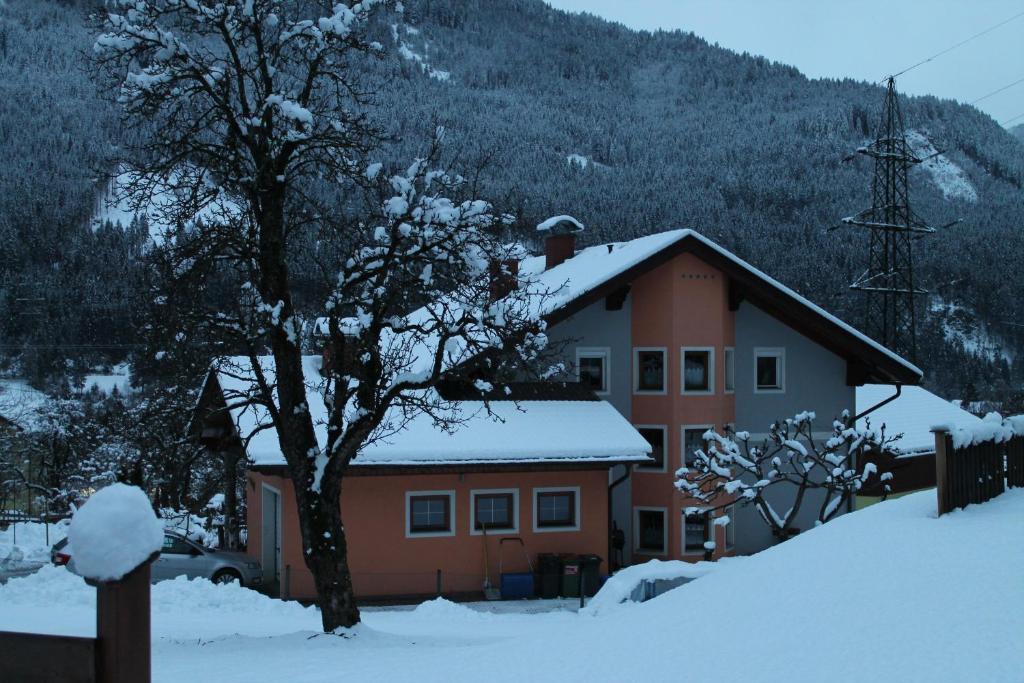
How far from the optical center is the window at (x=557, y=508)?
21656 millimetres

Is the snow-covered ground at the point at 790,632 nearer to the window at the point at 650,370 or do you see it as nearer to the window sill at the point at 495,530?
the window sill at the point at 495,530

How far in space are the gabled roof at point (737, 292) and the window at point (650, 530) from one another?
5358 mm

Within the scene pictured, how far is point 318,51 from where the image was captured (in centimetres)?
1184

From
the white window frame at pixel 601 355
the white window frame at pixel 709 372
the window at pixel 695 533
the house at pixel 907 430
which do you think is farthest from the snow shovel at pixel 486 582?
the house at pixel 907 430

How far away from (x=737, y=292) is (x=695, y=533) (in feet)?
20.0

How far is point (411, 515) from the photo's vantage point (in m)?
20.7

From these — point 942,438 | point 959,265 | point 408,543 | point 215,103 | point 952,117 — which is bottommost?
point 408,543

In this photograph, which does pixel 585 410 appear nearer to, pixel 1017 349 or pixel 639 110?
pixel 1017 349

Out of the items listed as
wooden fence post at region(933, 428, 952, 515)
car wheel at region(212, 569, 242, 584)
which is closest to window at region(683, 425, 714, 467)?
car wheel at region(212, 569, 242, 584)

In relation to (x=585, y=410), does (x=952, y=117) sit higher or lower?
higher

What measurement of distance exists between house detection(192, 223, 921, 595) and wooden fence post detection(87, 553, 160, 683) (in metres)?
14.7

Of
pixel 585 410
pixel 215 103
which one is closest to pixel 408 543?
pixel 585 410

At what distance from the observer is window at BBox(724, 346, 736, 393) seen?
25.7 metres

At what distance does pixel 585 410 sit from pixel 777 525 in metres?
6.12
